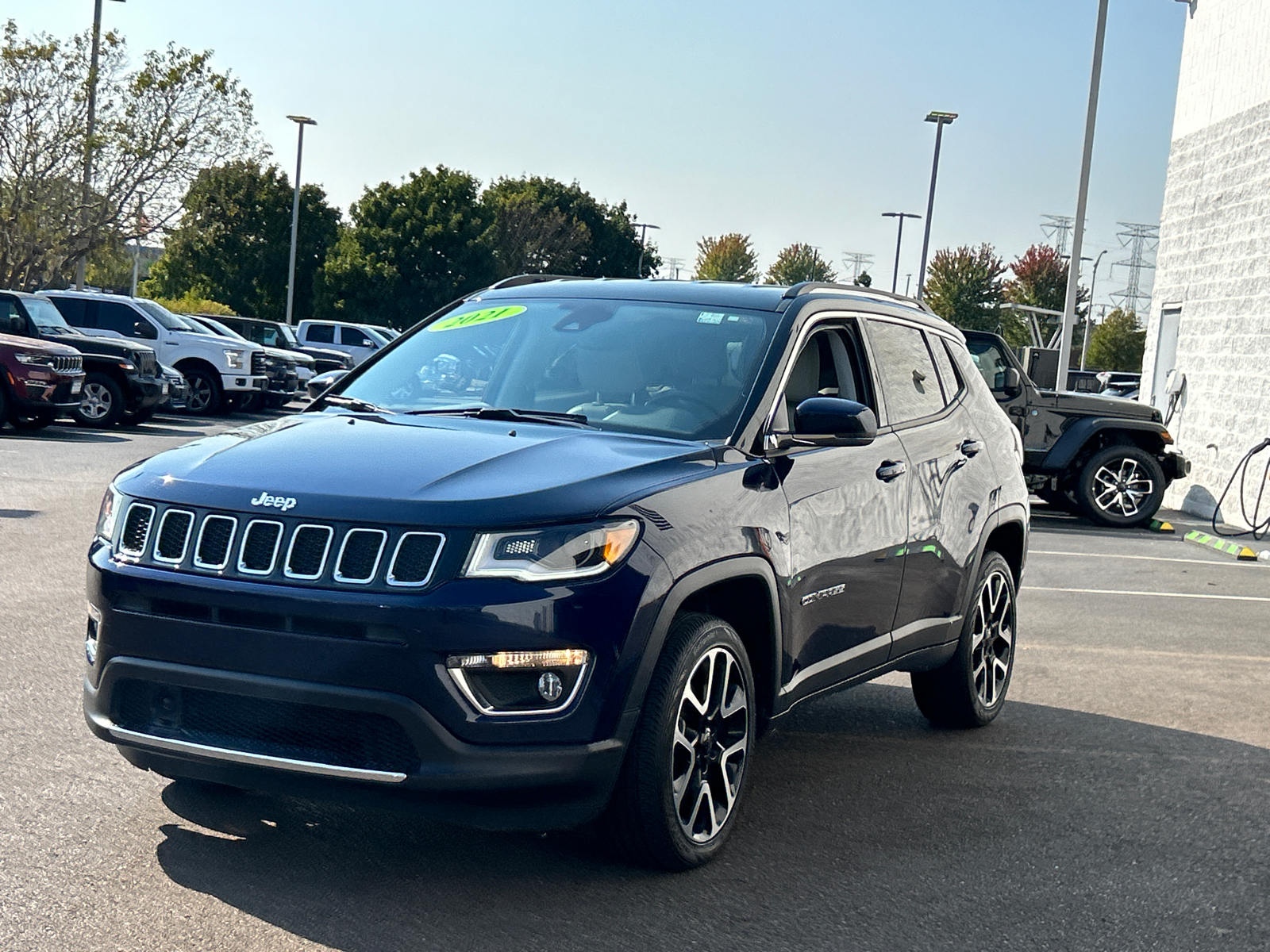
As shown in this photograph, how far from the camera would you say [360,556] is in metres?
3.83

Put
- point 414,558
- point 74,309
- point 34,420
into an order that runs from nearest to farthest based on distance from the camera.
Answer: point 414,558, point 34,420, point 74,309

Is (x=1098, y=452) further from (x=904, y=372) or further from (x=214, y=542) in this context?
(x=214, y=542)

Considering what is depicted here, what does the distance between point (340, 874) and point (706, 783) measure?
1.07 metres

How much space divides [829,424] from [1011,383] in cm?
1230

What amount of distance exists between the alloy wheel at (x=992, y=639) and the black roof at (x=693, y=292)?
133 centimetres

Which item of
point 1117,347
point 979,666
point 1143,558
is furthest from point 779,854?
point 1117,347

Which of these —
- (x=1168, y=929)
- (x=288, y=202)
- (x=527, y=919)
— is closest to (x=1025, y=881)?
(x=1168, y=929)

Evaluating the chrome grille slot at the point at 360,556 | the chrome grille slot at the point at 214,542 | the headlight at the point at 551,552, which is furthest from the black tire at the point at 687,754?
the chrome grille slot at the point at 214,542

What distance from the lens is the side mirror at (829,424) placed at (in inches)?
190

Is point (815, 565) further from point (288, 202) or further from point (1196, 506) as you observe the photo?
point (288, 202)

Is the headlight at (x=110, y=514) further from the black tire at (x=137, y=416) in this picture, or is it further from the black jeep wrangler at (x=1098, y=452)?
the black tire at (x=137, y=416)

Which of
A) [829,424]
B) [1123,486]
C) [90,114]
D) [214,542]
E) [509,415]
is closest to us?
[214,542]

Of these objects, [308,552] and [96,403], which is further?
[96,403]

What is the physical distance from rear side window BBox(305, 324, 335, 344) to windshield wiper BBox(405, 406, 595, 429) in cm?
3426
